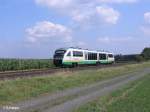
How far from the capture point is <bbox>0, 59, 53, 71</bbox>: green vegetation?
56.3 meters

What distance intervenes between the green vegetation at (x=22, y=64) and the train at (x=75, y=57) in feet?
16.0

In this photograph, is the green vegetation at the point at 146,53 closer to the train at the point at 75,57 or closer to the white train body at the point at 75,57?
the white train body at the point at 75,57

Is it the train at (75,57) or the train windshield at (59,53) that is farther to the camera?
the train at (75,57)

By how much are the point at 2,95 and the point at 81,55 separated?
42.1m

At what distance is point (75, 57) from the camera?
60.3 metres

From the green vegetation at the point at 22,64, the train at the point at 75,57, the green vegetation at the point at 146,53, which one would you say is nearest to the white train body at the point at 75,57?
the train at the point at 75,57

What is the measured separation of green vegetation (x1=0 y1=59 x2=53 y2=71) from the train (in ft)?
16.0

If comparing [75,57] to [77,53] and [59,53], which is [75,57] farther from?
[59,53]

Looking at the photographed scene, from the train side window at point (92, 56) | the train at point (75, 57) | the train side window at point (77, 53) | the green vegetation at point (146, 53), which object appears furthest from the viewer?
the green vegetation at point (146, 53)

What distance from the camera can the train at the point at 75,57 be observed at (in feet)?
190

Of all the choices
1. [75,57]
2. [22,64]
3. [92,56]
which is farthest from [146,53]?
[22,64]

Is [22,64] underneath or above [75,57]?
underneath

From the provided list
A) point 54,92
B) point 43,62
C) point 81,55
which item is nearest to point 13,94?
point 54,92

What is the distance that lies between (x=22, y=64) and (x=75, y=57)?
7663 mm
